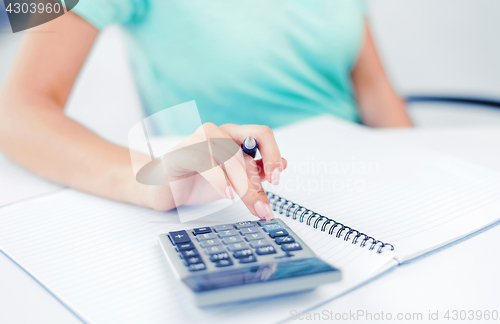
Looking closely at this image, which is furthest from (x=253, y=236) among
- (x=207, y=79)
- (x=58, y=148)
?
(x=207, y=79)

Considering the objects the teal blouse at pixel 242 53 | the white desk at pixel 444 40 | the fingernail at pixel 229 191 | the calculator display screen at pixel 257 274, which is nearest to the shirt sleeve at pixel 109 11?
→ the teal blouse at pixel 242 53

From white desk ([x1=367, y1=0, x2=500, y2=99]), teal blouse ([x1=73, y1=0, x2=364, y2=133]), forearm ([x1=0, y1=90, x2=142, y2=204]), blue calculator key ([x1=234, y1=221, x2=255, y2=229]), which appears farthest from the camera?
white desk ([x1=367, y1=0, x2=500, y2=99])

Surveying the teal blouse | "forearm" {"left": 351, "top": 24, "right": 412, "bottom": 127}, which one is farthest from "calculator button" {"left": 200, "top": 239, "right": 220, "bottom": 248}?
"forearm" {"left": 351, "top": 24, "right": 412, "bottom": 127}

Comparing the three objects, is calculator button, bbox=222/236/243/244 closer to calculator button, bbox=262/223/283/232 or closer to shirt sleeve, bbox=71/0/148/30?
calculator button, bbox=262/223/283/232

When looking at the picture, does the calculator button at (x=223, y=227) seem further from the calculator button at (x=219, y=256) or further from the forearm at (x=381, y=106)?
the forearm at (x=381, y=106)

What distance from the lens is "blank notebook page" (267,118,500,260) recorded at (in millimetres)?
396

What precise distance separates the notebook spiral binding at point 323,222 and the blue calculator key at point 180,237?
0.41 feet

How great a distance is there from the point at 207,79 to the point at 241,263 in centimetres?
52

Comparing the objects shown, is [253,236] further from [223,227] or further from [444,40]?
[444,40]

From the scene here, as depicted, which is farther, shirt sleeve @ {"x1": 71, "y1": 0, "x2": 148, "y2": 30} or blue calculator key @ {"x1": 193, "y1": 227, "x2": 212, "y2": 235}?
shirt sleeve @ {"x1": 71, "y1": 0, "x2": 148, "y2": 30}

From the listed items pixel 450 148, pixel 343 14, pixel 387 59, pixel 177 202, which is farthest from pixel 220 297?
pixel 387 59

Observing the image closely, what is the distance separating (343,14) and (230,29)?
0.90ft

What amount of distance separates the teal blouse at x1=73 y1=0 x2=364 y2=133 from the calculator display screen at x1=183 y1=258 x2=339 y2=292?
435 millimetres

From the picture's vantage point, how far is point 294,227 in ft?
1.32
